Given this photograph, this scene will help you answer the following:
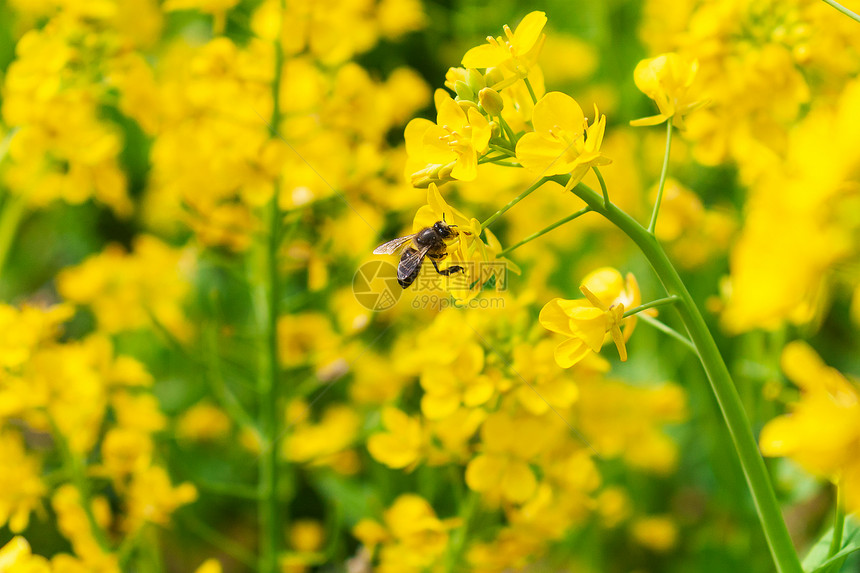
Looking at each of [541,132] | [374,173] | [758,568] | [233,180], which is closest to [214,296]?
[233,180]

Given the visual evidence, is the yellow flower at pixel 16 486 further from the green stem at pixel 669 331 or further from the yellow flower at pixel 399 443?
the green stem at pixel 669 331

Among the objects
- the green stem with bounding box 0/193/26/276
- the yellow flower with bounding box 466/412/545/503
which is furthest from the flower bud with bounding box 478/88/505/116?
the green stem with bounding box 0/193/26/276

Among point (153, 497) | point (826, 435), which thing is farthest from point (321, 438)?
point (826, 435)

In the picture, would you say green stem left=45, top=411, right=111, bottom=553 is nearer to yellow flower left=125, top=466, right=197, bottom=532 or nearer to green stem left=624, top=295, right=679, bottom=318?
yellow flower left=125, top=466, right=197, bottom=532

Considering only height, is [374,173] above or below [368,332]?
above

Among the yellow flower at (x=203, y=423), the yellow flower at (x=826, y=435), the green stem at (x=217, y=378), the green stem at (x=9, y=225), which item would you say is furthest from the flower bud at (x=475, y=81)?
the yellow flower at (x=203, y=423)

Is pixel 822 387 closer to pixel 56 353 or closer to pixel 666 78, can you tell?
pixel 666 78
